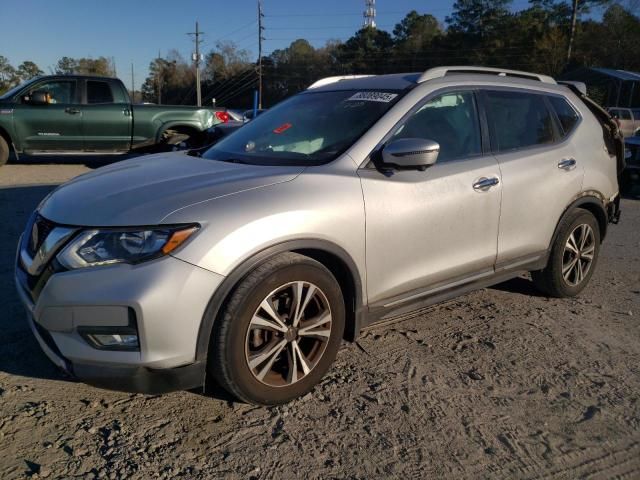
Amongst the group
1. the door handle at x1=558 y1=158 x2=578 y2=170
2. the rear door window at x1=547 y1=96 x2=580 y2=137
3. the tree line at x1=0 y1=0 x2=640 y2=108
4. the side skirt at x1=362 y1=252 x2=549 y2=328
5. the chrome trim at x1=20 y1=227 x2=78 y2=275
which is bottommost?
the side skirt at x1=362 y1=252 x2=549 y2=328

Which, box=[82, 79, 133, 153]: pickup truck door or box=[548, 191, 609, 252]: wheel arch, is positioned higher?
box=[82, 79, 133, 153]: pickup truck door

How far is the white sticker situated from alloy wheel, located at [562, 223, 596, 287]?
78.6 inches

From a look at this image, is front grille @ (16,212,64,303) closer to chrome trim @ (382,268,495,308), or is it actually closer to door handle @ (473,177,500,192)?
chrome trim @ (382,268,495,308)

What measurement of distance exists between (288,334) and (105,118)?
9815mm

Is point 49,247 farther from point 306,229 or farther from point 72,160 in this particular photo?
point 72,160

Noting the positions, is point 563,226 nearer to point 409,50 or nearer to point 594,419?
point 594,419

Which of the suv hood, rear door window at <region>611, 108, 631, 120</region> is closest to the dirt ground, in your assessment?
the suv hood

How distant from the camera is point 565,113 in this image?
4426 mm

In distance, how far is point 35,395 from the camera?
2855mm

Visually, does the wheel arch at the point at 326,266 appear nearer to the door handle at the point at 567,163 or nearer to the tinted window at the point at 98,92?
the door handle at the point at 567,163

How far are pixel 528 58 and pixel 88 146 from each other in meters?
47.8

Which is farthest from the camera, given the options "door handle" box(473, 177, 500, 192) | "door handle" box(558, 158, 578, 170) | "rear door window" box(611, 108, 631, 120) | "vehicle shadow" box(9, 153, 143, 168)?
"rear door window" box(611, 108, 631, 120)

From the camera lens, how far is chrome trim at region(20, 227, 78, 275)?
2.53m

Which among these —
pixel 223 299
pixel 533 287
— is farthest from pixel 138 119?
pixel 223 299
